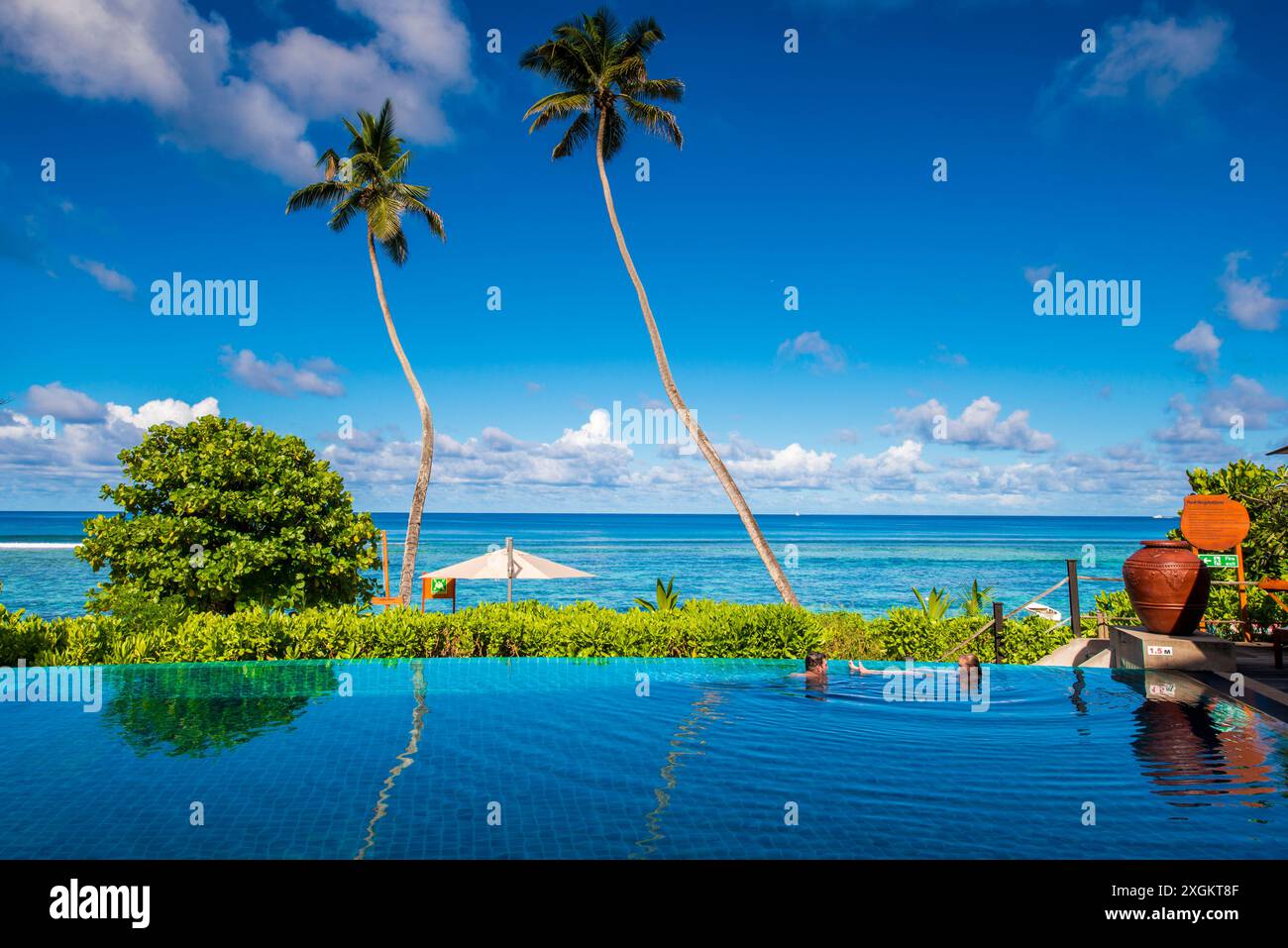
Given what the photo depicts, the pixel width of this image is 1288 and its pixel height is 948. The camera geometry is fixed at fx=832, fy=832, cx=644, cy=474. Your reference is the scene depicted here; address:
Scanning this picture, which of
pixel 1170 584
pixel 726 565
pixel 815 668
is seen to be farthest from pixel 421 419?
pixel 726 565

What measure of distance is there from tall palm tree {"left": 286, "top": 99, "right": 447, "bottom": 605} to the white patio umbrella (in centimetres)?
469

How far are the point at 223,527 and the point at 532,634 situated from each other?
21.5 feet

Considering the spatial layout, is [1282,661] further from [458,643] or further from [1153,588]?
[458,643]

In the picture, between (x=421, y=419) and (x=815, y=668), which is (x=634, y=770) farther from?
(x=421, y=419)

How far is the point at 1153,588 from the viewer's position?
1145cm

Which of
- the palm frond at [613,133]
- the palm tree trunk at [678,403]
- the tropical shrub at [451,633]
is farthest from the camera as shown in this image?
the palm frond at [613,133]

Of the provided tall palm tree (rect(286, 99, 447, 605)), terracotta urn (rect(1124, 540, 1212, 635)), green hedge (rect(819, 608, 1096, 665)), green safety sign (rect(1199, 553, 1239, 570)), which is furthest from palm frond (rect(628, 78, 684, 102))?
green safety sign (rect(1199, 553, 1239, 570))

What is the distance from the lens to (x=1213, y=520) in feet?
43.5

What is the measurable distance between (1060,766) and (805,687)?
179 inches

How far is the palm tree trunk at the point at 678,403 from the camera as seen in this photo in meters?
20.0

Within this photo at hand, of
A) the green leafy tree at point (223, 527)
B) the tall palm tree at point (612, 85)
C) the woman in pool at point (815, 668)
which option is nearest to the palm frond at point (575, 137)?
the tall palm tree at point (612, 85)

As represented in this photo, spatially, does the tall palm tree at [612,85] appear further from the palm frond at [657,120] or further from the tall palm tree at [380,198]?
the tall palm tree at [380,198]

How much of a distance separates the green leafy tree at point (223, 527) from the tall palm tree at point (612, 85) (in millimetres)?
8503
